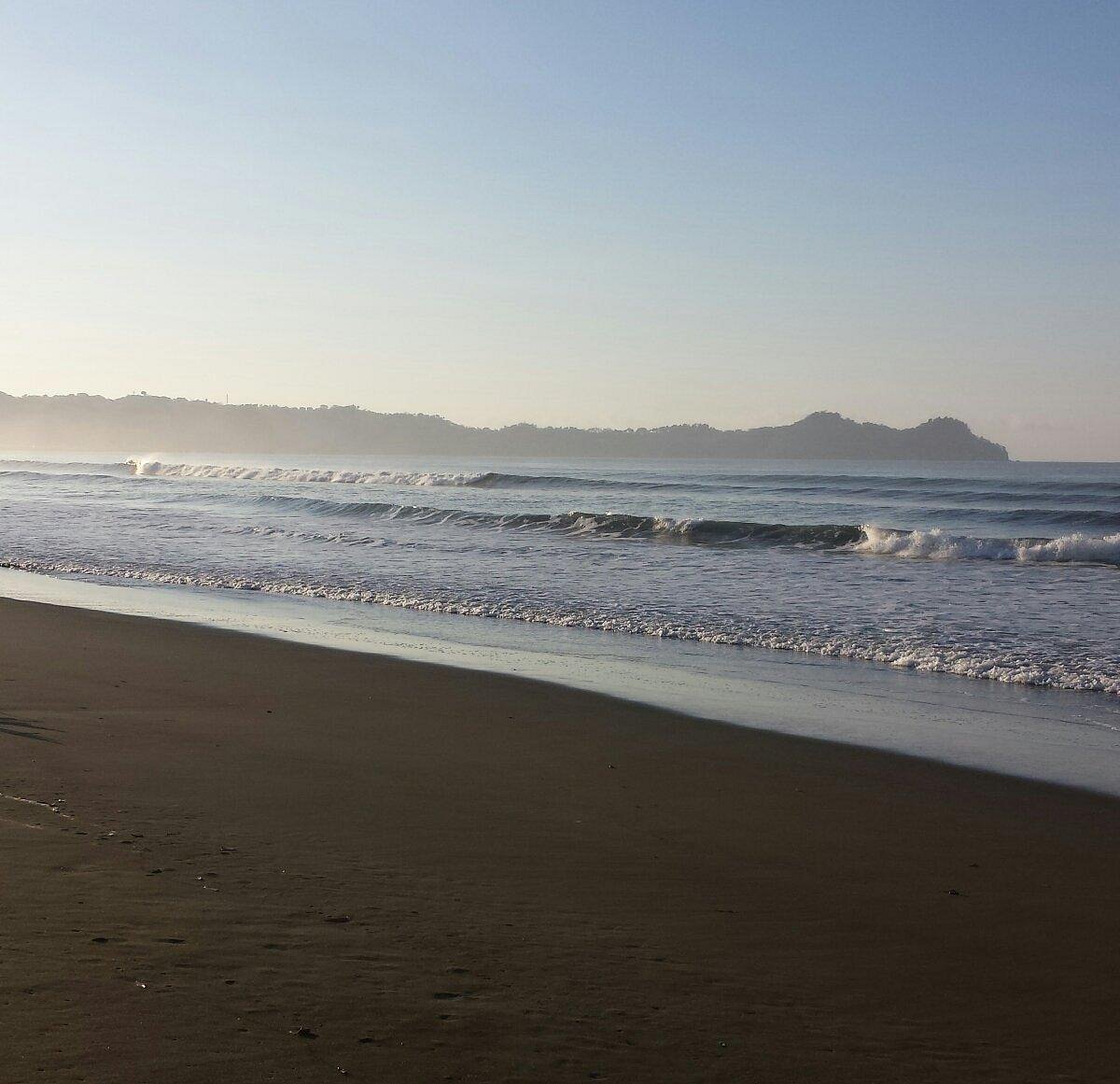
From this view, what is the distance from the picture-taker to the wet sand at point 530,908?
2910 millimetres

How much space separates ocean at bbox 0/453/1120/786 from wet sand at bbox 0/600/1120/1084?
1945 millimetres

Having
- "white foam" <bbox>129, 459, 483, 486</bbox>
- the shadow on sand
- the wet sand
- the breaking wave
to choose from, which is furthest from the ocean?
"white foam" <bbox>129, 459, 483, 486</bbox>

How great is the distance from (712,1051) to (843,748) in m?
4.59

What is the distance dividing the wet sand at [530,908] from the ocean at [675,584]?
1.95 meters

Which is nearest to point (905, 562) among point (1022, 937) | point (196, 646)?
point (196, 646)

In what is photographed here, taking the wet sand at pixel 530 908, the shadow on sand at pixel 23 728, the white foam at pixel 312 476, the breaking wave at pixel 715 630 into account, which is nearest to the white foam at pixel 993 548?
the breaking wave at pixel 715 630

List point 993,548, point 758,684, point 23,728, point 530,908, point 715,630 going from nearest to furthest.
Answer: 1. point 530,908
2. point 23,728
3. point 758,684
4. point 715,630
5. point 993,548

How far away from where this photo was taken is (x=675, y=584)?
1745 cm

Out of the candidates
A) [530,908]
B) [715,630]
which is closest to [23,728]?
[530,908]

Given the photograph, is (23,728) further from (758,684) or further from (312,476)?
Result: (312,476)

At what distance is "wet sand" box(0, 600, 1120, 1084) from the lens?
2910mm

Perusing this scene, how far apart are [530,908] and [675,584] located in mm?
13654

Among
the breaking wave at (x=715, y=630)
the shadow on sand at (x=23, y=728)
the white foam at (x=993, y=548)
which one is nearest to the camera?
the shadow on sand at (x=23, y=728)

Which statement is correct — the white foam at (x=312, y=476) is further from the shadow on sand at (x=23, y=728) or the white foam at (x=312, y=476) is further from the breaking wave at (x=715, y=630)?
the shadow on sand at (x=23, y=728)
